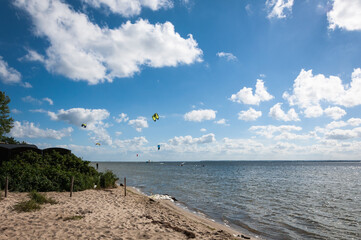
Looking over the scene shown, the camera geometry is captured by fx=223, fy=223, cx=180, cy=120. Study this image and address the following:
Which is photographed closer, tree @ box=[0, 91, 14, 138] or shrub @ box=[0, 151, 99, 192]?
shrub @ box=[0, 151, 99, 192]

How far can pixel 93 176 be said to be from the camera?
23406mm

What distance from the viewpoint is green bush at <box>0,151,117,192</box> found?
17312 mm

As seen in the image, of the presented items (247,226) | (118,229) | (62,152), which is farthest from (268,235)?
(62,152)

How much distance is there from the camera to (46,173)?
1867cm

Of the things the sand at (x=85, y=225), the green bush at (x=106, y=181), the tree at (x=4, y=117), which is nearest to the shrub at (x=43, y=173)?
the green bush at (x=106, y=181)

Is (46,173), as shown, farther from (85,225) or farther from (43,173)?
(85,225)

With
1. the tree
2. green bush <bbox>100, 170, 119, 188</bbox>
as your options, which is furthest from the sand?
the tree

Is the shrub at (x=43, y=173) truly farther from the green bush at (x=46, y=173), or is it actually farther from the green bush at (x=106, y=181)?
the green bush at (x=106, y=181)

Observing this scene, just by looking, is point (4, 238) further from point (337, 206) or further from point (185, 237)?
point (337, 206)

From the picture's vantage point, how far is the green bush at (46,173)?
1731cm

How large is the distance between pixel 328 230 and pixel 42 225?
16695 millimetres

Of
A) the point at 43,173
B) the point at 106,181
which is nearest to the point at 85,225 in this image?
the point at 43,173

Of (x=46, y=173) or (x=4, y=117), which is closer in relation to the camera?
(x=46, y=173)

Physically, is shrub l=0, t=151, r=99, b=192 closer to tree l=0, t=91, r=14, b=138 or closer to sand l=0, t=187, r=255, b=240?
sand l=0, t=187, r=255, b=240
